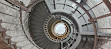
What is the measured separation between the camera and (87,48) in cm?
847

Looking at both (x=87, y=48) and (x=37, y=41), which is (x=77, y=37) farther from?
(x=37, y=41)

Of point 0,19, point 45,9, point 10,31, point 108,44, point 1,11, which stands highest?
point 45,9

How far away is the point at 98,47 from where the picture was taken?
6.75 m

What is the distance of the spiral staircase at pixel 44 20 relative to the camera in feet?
17.4

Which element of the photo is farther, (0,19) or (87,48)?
(87,48)

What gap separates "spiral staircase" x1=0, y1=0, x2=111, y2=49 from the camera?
17.4ft

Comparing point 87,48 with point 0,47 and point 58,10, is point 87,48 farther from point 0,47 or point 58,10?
point 0,47

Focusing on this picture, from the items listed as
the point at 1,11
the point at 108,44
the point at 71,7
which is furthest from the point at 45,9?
the point at 108,44

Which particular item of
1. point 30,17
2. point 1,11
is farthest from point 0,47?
point 30,17

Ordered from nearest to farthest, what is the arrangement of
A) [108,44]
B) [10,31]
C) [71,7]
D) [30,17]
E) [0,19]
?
1. [0,19]
2. [10,31]
3. [108,44]
4. [30,17]
5. [71,7]

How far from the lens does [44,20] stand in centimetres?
966

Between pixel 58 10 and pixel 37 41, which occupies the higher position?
pixel 58 10

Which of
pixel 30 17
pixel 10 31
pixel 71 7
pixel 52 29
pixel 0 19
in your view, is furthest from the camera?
pixel 52 29

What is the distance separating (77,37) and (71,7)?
292 cm
